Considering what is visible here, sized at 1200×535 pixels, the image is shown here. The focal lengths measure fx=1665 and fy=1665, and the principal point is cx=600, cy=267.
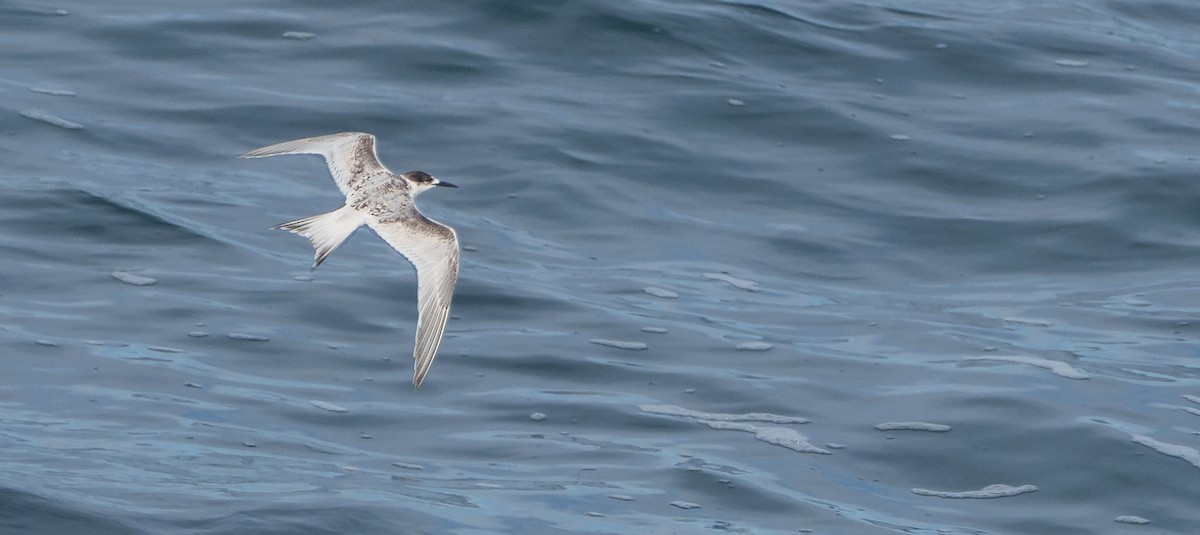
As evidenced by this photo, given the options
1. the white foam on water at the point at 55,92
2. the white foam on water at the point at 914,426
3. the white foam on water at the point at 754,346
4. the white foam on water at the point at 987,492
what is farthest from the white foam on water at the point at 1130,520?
the white foam on water at the point at 55,92

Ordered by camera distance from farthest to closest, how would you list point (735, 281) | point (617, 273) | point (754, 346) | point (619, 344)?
point (735, 281) < point (617, 273) < point (754, 346) < point (619, 344)

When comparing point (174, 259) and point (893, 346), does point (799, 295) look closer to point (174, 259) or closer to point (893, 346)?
point (893, 346)

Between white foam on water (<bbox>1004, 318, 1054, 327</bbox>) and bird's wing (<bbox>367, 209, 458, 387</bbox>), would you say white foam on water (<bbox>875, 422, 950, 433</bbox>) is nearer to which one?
white foam on water (<bbox>1004, 318, 1054, 327</bbox>)

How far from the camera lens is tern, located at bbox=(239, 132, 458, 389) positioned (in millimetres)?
8305

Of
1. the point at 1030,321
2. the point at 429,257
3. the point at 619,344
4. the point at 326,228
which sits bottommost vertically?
the point at 619,344

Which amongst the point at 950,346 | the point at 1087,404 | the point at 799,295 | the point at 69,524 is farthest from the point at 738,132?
the point at 69,524

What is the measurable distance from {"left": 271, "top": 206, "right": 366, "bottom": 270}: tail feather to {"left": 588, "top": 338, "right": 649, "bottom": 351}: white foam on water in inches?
108

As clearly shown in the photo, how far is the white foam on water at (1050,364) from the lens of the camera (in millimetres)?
11234

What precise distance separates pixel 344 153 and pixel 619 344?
246 cm

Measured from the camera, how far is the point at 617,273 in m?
12.4

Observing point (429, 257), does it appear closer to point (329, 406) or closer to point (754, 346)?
point (329, 406)

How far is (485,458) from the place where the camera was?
Answer: 940 cm

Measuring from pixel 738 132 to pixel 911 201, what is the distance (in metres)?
1.72

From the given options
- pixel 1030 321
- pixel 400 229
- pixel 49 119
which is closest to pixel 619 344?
pixel 400 229
